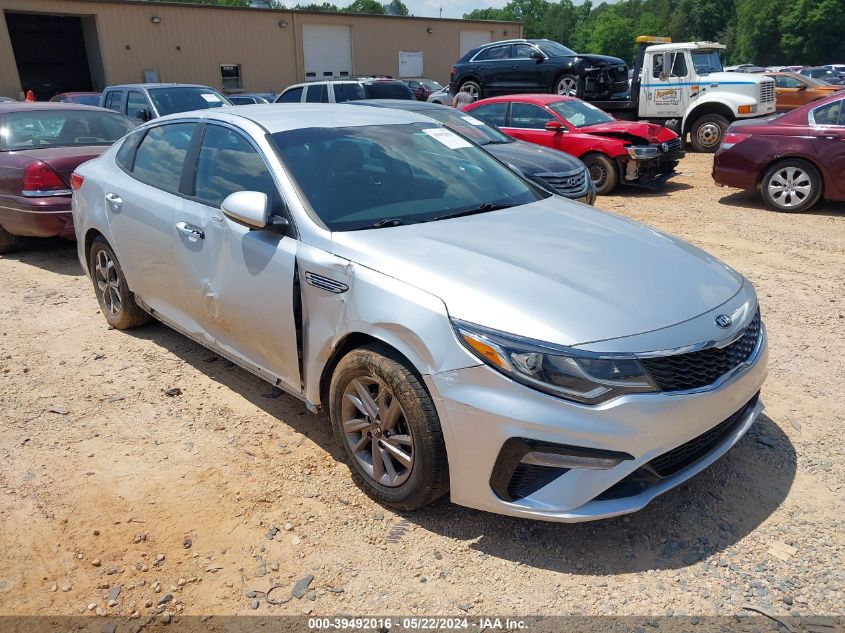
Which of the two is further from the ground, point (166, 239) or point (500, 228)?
point (500, 228)

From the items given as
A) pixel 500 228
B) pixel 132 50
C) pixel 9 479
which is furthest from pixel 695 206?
pixel 132 50

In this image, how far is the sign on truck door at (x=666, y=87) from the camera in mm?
14742

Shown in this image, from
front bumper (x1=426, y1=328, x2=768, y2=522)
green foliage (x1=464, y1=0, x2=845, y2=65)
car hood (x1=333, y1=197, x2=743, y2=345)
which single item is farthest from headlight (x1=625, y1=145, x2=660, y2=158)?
green foliage (x1=464, y1=0, x2=845, y2=65)

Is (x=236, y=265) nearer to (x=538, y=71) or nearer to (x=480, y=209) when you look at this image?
(x=480, y=209)

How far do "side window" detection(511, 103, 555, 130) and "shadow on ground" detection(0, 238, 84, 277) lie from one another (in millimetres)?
6797

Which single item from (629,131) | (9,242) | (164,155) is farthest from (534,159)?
(9,242)

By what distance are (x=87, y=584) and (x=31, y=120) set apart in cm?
645

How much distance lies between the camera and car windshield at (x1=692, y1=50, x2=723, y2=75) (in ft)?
48.5

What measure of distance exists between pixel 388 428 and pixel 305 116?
2.00 meters

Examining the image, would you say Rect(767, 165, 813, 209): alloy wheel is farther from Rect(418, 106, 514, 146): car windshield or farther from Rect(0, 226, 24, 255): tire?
Rect(0, 226, 24, 255): tire

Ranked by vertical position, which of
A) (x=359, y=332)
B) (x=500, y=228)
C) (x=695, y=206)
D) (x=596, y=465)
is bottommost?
(x=695, y=206)

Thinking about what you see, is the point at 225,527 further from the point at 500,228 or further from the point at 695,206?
the point at 695,206

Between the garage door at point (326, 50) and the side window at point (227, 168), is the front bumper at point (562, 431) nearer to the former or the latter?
the side window at point (227, 168)

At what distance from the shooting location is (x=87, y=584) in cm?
271
